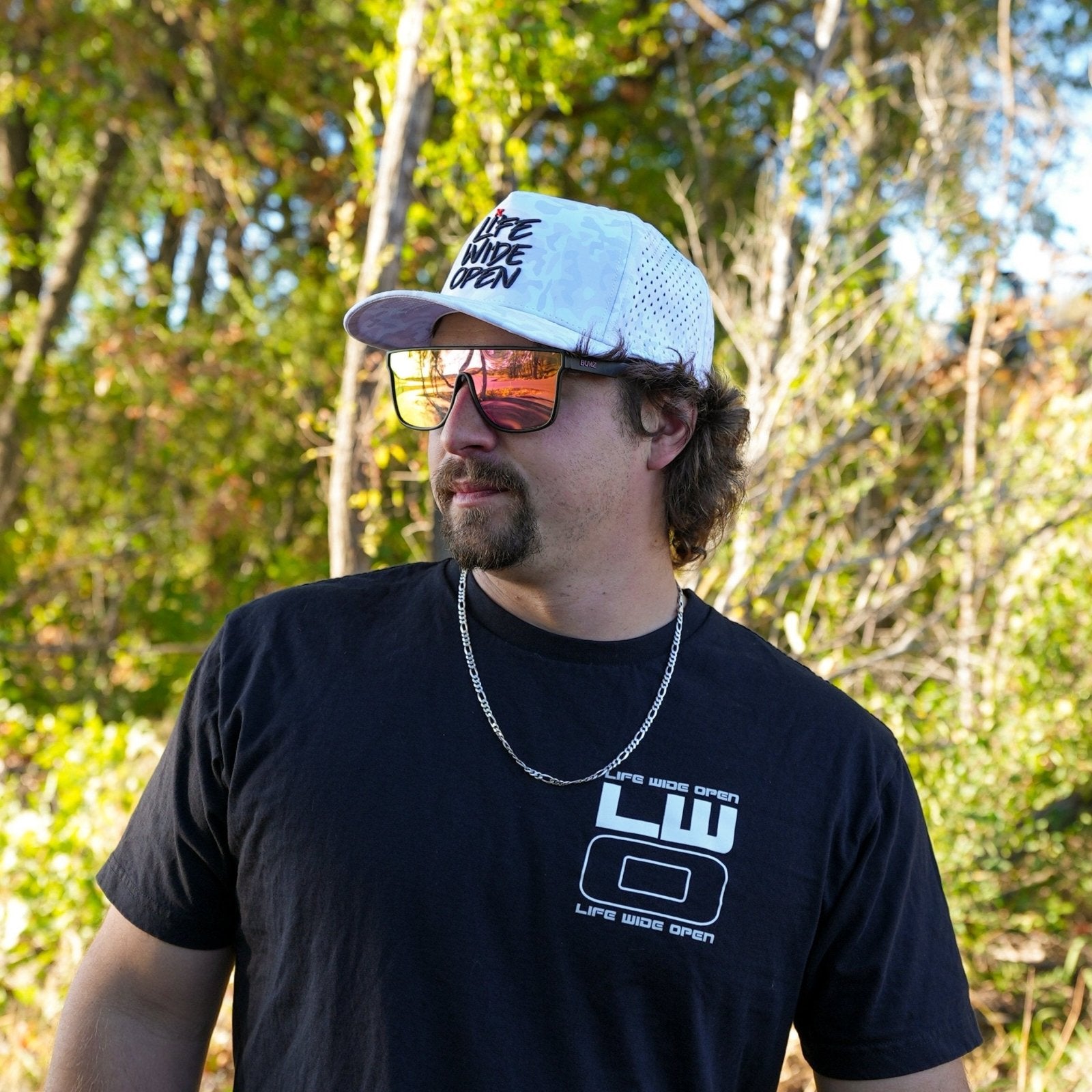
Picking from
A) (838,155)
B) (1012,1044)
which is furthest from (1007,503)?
(1012,1044)

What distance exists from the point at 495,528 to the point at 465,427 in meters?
0.17

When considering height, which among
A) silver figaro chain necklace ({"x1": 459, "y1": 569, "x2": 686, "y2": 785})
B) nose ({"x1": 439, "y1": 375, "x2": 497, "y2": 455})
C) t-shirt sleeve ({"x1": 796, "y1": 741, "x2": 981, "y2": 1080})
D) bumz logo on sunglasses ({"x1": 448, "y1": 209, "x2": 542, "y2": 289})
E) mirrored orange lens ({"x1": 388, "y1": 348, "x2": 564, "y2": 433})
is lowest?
t-shirt sleeve ({"x1": 796, "y1": 741, "x2": 981, "y2": 1080})

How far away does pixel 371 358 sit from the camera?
386 centimetres

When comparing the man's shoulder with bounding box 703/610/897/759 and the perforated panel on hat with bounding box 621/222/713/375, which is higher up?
the perforated panel on hat with bounding box 621/222/713/375

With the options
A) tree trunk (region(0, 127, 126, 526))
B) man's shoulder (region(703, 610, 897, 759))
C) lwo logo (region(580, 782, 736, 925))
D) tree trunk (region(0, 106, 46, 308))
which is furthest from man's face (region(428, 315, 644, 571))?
tree trunk (region(0, 106, 46, 308))

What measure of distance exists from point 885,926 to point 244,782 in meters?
0.88

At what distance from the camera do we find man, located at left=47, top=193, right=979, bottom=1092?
1435mm

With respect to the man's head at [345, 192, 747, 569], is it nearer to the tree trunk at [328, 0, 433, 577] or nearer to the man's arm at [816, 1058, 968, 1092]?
the man's arm at [816, 1058, 968, 1092]

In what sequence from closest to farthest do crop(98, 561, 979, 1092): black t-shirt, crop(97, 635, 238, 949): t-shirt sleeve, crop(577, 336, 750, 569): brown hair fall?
crop(98, 561, 979, 1092): black t-shirt, crop(97, 635, 238, 949): t-shirt sleeve, crop(577, 336, 750, 569): brown hair

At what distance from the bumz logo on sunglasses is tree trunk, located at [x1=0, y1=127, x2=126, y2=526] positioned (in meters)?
6.66

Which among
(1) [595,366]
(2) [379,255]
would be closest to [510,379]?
(1) [595,366]

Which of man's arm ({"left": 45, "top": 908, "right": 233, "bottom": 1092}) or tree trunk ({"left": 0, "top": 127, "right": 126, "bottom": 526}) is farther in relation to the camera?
tree trunk ({"left": 0, "top": 127, "right": 126, "bottom": 526})

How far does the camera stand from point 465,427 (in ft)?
5.53

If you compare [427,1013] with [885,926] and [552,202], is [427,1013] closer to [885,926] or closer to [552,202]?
[885,926]
